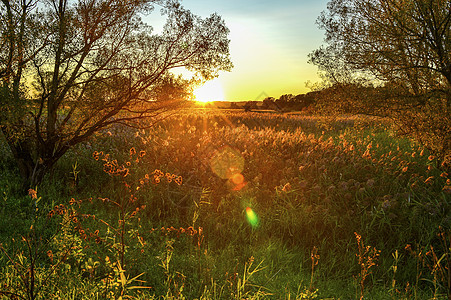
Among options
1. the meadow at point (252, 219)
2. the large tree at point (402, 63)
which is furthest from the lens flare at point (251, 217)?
the large tree at point (402, 63)

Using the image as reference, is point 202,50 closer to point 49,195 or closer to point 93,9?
point 93,9

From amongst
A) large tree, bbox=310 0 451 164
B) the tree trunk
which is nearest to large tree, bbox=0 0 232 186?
the tree trunk

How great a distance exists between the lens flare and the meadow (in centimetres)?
2

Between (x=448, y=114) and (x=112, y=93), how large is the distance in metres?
7.39

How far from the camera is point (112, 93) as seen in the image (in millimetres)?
7008

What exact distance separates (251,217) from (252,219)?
0.16ft

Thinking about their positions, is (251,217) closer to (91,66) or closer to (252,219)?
(252,219)

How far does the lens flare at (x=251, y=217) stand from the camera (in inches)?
235

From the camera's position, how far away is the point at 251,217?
6.12 m

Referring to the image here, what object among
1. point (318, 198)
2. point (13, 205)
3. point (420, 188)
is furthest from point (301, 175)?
point (13, 205)

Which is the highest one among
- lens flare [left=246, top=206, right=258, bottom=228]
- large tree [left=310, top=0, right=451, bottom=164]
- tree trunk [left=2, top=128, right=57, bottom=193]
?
large tree [left=310, top=0, right=451, bottom=164]

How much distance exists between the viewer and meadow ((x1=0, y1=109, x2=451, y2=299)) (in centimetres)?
420

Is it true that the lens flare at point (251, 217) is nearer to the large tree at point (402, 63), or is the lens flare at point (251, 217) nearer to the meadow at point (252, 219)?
the meadow at point (252, 219)

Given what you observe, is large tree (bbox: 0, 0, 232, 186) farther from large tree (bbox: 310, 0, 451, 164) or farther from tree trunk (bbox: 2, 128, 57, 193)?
large tree (bbox: 310, 0, 451, 164)
